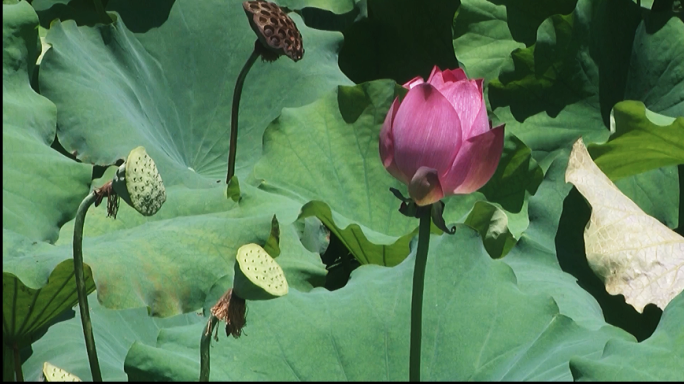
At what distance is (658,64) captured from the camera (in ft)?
6.49

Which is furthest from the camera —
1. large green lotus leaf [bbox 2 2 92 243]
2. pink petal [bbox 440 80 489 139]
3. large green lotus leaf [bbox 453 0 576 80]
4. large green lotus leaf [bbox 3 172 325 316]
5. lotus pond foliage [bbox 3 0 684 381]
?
large green lotus leaf [bbox 453 0 576 80]

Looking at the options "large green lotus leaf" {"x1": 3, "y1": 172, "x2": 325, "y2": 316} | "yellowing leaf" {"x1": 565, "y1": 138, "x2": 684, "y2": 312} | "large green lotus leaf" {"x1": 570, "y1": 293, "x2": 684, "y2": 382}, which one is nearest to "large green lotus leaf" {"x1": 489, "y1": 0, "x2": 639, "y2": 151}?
"yellowing leaf" {"x1": 565, "y1": 138, "x2": 684, "y2": 312}

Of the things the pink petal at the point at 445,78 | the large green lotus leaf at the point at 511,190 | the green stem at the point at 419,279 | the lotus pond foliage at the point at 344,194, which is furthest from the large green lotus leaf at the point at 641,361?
the large green lotus leaf at the point at 511,190

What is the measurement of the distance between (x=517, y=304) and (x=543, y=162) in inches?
33.0

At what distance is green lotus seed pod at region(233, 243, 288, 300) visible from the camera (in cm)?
80

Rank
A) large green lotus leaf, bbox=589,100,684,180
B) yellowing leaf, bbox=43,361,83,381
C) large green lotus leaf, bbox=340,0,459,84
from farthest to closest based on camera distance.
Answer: large green lotus leaf, bbox=340,0,459,84 < large green lotus leaf, bbox=589,100,684,180 < yellowing leaf, bbox=43,361,83,381

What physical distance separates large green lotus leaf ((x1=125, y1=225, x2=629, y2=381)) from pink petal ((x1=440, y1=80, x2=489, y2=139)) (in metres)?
0.35

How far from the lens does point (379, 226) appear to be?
5.58 feet

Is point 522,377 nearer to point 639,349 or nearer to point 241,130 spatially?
point 639,349

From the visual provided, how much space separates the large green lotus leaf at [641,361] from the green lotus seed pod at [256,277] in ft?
1.26

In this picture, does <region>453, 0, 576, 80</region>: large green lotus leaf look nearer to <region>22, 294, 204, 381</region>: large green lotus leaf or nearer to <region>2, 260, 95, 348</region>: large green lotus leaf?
<region>22, 294, 204, 381</region>: large green lotus leaf

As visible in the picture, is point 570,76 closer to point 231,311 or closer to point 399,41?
point 399,41

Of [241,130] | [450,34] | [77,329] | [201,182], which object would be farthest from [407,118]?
[450,34]

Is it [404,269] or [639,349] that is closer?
[639,349]
